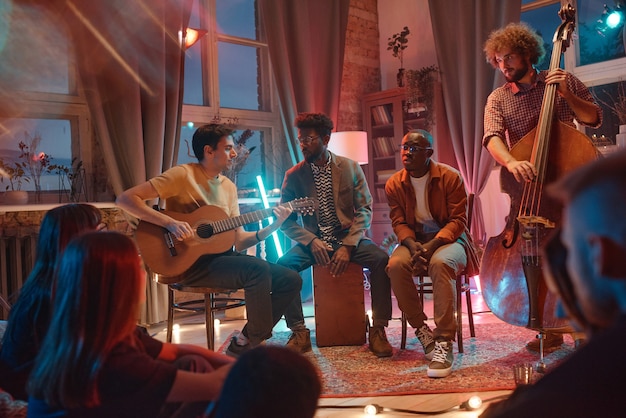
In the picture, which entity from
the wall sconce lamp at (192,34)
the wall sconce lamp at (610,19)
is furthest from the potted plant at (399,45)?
the wall sconce lamp at (192,34)

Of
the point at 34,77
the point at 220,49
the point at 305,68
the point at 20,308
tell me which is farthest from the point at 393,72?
the point at 20,308

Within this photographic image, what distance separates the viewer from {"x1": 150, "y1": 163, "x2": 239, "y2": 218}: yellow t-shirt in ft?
10.3

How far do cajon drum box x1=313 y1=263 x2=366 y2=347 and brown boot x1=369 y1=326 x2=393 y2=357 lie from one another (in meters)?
0.20

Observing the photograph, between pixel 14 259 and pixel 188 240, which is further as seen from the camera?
pixel 14 259

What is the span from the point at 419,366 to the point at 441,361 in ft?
0.70

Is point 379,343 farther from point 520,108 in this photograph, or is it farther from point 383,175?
point 383,175

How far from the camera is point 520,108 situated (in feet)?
10.2

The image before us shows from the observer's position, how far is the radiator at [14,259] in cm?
374

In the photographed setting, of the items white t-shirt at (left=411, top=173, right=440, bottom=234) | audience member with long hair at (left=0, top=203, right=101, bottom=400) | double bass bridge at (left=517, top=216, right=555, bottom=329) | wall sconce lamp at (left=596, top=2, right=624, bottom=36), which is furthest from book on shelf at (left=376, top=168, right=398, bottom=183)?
Result: audience member with long hair at (left=0, top=203, right=101, bottom=400)

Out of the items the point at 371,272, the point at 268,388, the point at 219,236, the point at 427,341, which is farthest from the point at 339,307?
the point at 268,388

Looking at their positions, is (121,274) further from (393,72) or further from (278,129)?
(393,72)

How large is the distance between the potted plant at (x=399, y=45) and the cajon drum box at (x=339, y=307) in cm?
318

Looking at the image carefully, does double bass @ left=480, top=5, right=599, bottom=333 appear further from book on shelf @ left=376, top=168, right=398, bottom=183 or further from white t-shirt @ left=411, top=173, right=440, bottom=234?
book on shelf @ left=376, top=168, right=398, bottom=183

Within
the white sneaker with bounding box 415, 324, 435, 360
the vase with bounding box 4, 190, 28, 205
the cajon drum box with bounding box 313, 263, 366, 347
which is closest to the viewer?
the white sneaker with bounding box 415, 324, 435, 360
